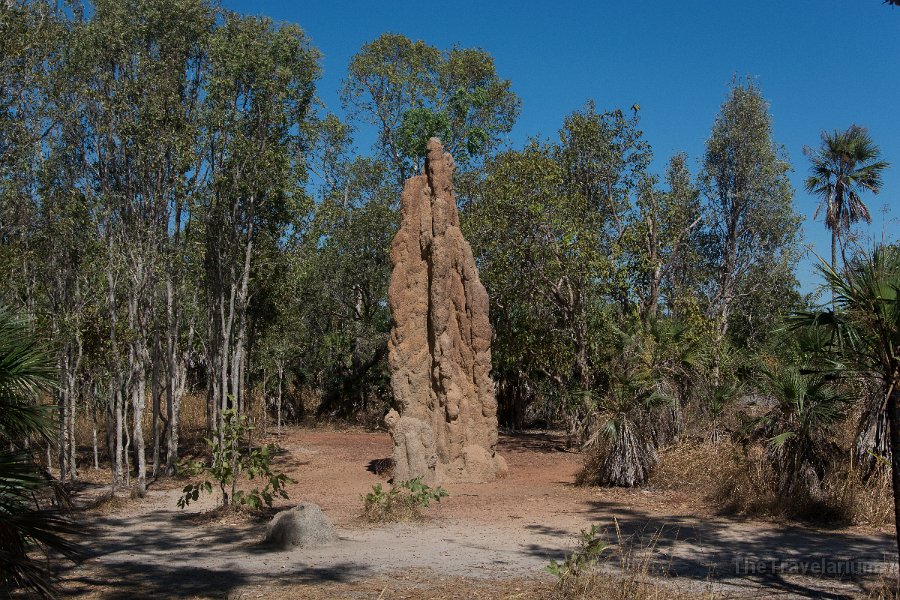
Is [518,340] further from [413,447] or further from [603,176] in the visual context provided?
[413,447]

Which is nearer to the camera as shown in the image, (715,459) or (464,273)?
(715,459)

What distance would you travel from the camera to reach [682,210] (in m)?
22.9

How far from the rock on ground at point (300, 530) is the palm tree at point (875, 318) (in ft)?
20.7

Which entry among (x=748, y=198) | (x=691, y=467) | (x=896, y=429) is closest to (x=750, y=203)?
(x=748, y=198)

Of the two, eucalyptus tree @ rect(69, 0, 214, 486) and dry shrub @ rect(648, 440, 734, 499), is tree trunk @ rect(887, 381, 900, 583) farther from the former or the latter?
eucalyptus tree @ rect(69, 0, 214, 486)

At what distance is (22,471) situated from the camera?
4.86m

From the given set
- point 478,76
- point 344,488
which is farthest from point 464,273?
point 478,76

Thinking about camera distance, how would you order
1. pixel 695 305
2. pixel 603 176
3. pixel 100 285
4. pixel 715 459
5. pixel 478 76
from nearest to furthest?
1. pixel 715 459
2. pixel 100 285
3. pixel 695 305
4. pixel 603 176
5. pixel 478 76

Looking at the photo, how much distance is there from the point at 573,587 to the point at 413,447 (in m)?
7.55

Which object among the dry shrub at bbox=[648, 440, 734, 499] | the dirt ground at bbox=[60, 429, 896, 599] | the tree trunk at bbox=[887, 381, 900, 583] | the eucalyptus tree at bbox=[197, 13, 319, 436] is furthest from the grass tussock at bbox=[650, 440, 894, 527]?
the eucalyptus tree at bbox=[197, 13, 319, 436]

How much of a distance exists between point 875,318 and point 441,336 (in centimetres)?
991

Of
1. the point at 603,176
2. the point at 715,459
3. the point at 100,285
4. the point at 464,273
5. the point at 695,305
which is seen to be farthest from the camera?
the point at 603,176

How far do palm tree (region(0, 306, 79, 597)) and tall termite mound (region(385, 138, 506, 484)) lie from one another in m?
9.60

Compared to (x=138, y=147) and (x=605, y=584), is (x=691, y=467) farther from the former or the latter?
(x=138, y=147)
